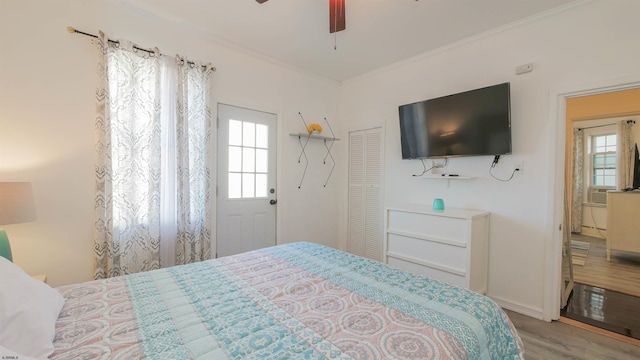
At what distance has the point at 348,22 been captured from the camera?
2494mm

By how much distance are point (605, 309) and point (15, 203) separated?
15.7ft

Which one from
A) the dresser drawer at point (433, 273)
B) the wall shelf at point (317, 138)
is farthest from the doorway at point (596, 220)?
the wall shelf at point (317, 138)

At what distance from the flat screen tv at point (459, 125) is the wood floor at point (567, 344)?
5.05 feet

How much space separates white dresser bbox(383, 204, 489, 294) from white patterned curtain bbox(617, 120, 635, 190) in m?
4.33

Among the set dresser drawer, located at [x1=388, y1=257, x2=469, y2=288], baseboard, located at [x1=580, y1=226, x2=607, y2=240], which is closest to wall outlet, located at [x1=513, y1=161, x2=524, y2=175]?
dresser drawer, located at [x1=388, y1=257, x2=469, y2=288]

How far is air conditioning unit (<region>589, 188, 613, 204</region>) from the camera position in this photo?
5.36 meters

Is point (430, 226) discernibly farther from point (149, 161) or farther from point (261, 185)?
point (149, 161)

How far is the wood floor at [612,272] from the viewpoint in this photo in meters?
Result: 3.10

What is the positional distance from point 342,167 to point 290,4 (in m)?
2.32

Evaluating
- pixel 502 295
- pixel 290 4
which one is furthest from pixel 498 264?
pixel 290 4

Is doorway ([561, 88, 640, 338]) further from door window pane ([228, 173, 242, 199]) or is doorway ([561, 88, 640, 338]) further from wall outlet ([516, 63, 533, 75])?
door window pane ([228, 173, 242, 199])

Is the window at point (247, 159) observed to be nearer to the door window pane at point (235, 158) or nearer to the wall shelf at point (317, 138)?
the door window pane at point (235, 158)

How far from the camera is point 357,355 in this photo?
2.90ft

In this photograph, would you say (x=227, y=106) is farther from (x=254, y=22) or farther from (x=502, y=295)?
(x=502, y=295)
